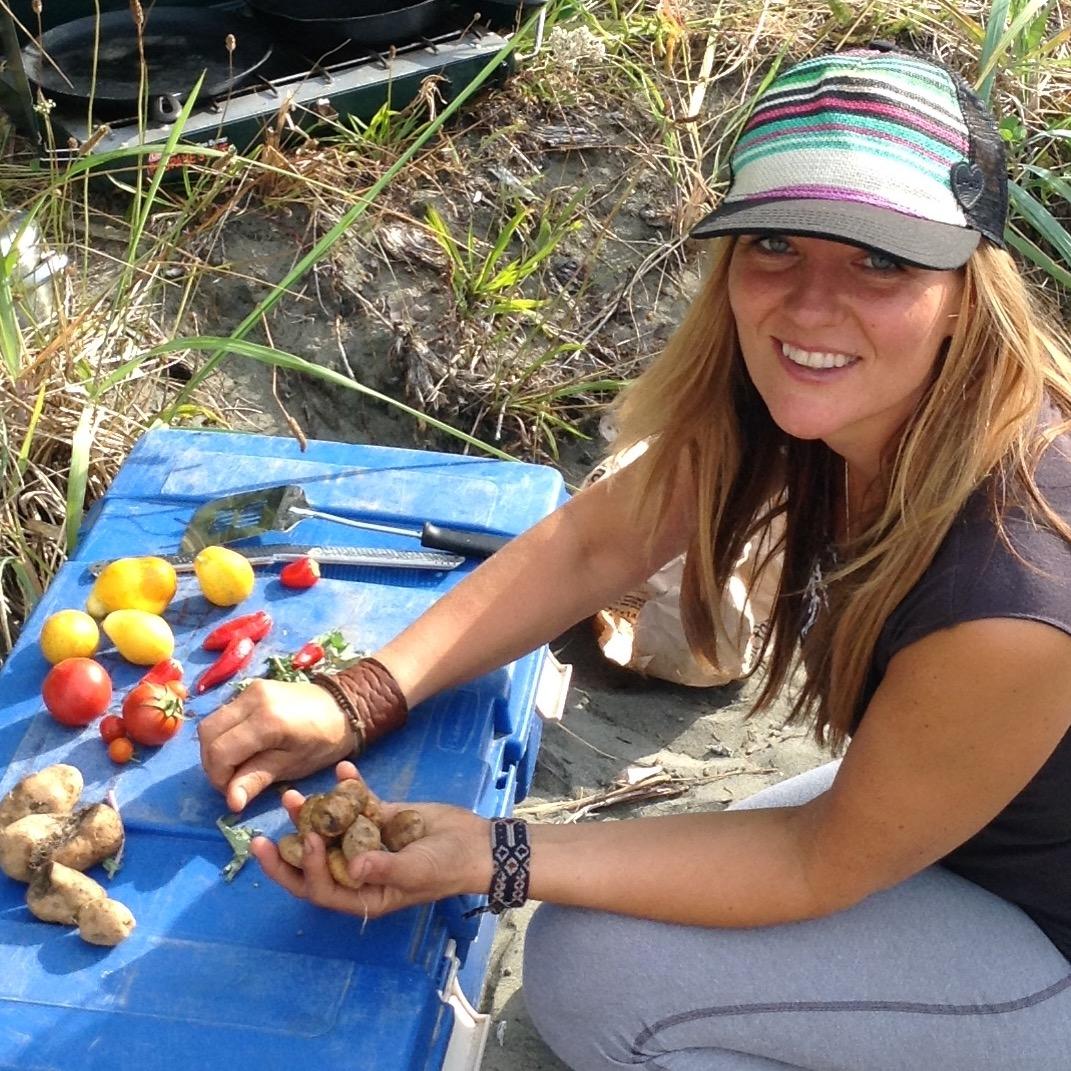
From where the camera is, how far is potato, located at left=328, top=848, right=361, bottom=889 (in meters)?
1.43

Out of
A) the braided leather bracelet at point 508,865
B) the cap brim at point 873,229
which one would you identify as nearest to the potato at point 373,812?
the braided leather bracelet at point 508,865

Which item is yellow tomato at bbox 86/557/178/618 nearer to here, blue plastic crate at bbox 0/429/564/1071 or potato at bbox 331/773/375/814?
blue plastic crate at bbox 0/429/564/1071

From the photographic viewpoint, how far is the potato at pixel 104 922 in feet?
4.76

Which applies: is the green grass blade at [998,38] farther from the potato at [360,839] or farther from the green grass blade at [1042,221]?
the potato at [360,839]

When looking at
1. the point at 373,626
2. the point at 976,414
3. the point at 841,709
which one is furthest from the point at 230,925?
the point at 976,414

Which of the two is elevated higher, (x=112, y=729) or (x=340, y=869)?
(x=340, y=869)

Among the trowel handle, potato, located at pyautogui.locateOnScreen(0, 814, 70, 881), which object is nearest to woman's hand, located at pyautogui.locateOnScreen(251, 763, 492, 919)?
potato, located at pyautogui.locateOnScreen(0, 814, 70, 881)

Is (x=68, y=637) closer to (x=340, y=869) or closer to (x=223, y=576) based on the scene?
(x=223, y=576)

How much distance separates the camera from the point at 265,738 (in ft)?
5.29

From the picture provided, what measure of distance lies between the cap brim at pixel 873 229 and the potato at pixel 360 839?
0.77 meters

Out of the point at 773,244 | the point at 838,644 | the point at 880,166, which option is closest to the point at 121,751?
the point at 838,644

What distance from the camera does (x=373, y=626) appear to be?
1907mm

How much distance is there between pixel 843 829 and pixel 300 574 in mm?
909

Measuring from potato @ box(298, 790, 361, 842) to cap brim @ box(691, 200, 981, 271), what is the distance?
0.77 metres
